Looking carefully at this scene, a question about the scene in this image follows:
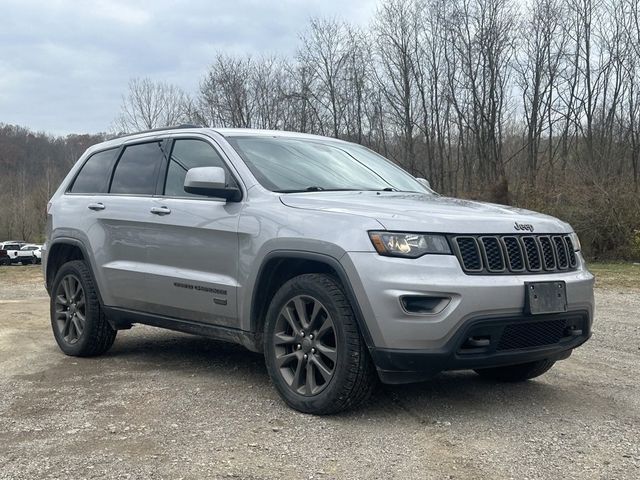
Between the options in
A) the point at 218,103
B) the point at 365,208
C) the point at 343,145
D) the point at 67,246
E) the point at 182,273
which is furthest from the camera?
the point at 218,103

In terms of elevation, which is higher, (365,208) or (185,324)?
(365,208)

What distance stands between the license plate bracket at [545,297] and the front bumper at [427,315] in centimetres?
4

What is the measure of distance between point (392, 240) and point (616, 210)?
18.7 m

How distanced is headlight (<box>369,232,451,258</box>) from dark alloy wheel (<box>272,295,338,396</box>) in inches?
21.6

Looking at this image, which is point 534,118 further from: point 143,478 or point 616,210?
point 143,478

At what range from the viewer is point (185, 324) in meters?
5.14

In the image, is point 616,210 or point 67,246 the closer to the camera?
point 67,246

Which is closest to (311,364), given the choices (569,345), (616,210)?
(569,345)

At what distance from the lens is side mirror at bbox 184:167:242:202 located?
461 centimetres

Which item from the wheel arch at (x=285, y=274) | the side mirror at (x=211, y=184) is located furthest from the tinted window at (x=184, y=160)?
the wheel arch at (x=285, y=274)

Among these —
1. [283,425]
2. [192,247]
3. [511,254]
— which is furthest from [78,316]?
[511,254]

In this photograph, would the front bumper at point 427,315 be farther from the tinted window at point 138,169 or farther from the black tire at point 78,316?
the black tire at point 78,316

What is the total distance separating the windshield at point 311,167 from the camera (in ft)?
15.8

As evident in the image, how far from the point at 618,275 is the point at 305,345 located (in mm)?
12904
